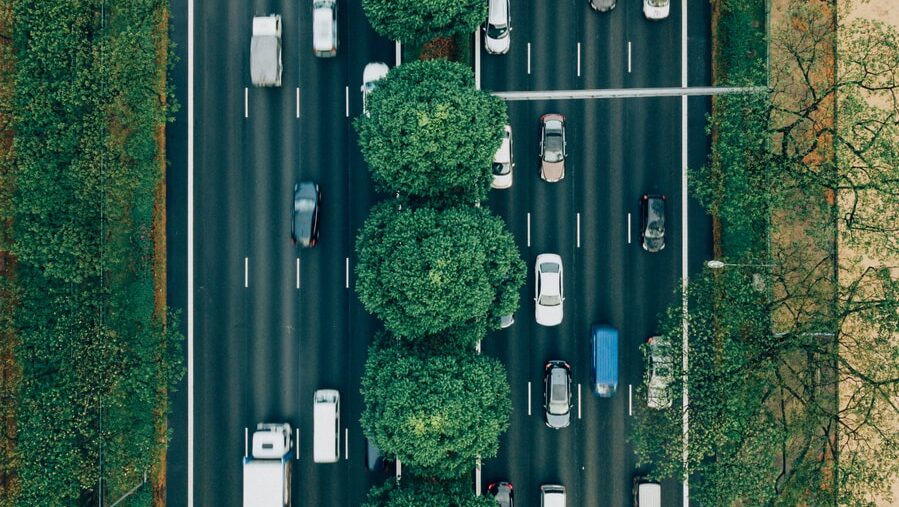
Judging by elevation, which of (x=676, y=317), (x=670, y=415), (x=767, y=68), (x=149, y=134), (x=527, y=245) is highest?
(x=767, y=68)

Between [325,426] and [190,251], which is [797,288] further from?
[190,251]

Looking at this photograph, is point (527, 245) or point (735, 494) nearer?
point (735, 494)

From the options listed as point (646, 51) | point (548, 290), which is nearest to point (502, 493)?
point (548, 290)

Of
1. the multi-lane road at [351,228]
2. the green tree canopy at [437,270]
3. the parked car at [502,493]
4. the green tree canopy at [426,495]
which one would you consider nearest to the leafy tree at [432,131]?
the green tree canopy at [437,270]

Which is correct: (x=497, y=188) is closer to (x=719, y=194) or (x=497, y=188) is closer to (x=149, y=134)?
(x=719, y=194)

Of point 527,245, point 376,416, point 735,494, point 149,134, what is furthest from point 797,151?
point 149,134

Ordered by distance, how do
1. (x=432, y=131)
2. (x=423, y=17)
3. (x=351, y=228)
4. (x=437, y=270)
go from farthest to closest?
(x=351, y=228) < (x=423, y=17) < (x=432, y=131) < (x=437, y=270)
